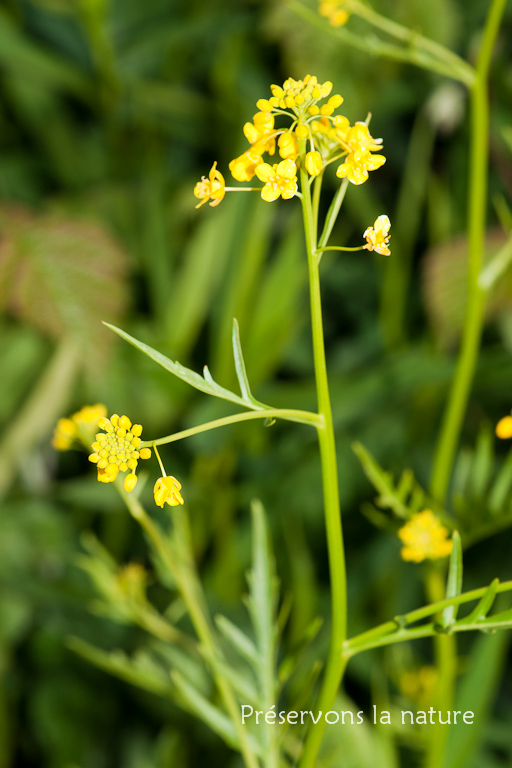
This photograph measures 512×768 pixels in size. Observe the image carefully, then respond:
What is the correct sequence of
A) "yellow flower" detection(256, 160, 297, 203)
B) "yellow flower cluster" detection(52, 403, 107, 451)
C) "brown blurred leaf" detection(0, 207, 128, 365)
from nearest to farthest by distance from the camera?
1. "yellow flower" detection(256, 160, 297, 203)
2. "yellow flower cluster" detection(52, 403, 107, 451)
3. "brown blurred leaf" detection(0, 207, 128, 365)

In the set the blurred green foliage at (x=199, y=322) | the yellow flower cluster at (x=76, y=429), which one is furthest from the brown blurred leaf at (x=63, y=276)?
the yellow flower cluster at (x=76, y=429)

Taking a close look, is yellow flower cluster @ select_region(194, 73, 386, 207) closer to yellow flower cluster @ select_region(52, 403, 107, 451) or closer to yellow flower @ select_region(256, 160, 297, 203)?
yellow flower @ select_region(256, 160, 297, 203)

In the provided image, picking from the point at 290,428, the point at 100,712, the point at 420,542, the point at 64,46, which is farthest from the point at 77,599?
the point at 64,46

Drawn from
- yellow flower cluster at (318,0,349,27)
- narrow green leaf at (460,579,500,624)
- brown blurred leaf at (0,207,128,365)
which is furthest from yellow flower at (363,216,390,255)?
brown blurred leaf at (0,207,128,365)

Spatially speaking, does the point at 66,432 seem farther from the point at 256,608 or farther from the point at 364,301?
the point at 364,301

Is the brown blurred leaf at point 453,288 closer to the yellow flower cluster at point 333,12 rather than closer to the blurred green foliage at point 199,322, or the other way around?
the blurred green foliage at point 199,322

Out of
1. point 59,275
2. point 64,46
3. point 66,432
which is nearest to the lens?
point 66,432
